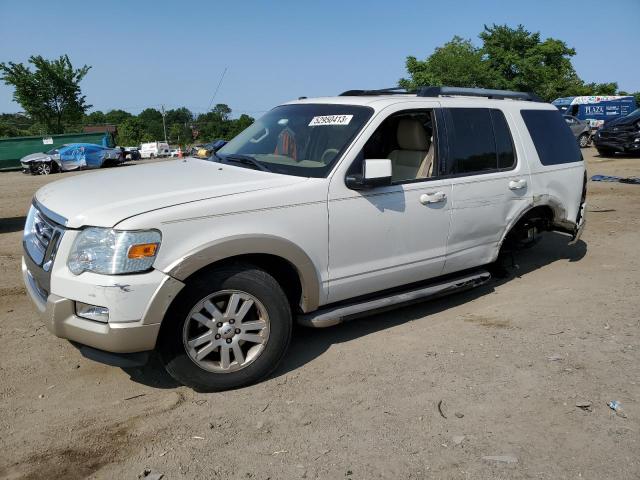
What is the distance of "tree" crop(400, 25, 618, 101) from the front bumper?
4785cm

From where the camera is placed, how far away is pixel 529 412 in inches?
132

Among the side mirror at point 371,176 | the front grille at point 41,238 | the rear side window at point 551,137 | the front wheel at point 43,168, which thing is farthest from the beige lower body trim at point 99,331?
the front wheel at point 43,168

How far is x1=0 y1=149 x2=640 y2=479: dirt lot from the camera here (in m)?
2.88

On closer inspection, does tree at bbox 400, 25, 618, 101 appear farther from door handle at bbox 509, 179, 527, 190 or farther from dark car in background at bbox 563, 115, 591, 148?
door handle at bbox 509, 179, 527, 190

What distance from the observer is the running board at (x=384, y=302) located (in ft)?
12.8

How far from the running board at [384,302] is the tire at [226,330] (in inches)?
11.1

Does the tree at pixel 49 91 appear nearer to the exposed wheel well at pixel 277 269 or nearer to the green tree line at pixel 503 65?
the green tree line at pixel 503 65

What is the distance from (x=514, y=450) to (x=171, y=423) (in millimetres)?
1884

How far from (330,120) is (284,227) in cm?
116

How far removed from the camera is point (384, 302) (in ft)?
13.8

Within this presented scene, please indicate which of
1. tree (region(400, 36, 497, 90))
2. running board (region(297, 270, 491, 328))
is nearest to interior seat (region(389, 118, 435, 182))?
running board (region(297, 270, 491, 328))

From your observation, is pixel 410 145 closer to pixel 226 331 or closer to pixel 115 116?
pixel 226 331

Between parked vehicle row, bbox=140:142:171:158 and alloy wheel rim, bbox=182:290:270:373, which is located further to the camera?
parked vehicle row, bbox=140:142:171:158

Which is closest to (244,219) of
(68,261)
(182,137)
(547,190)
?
(68,261)
